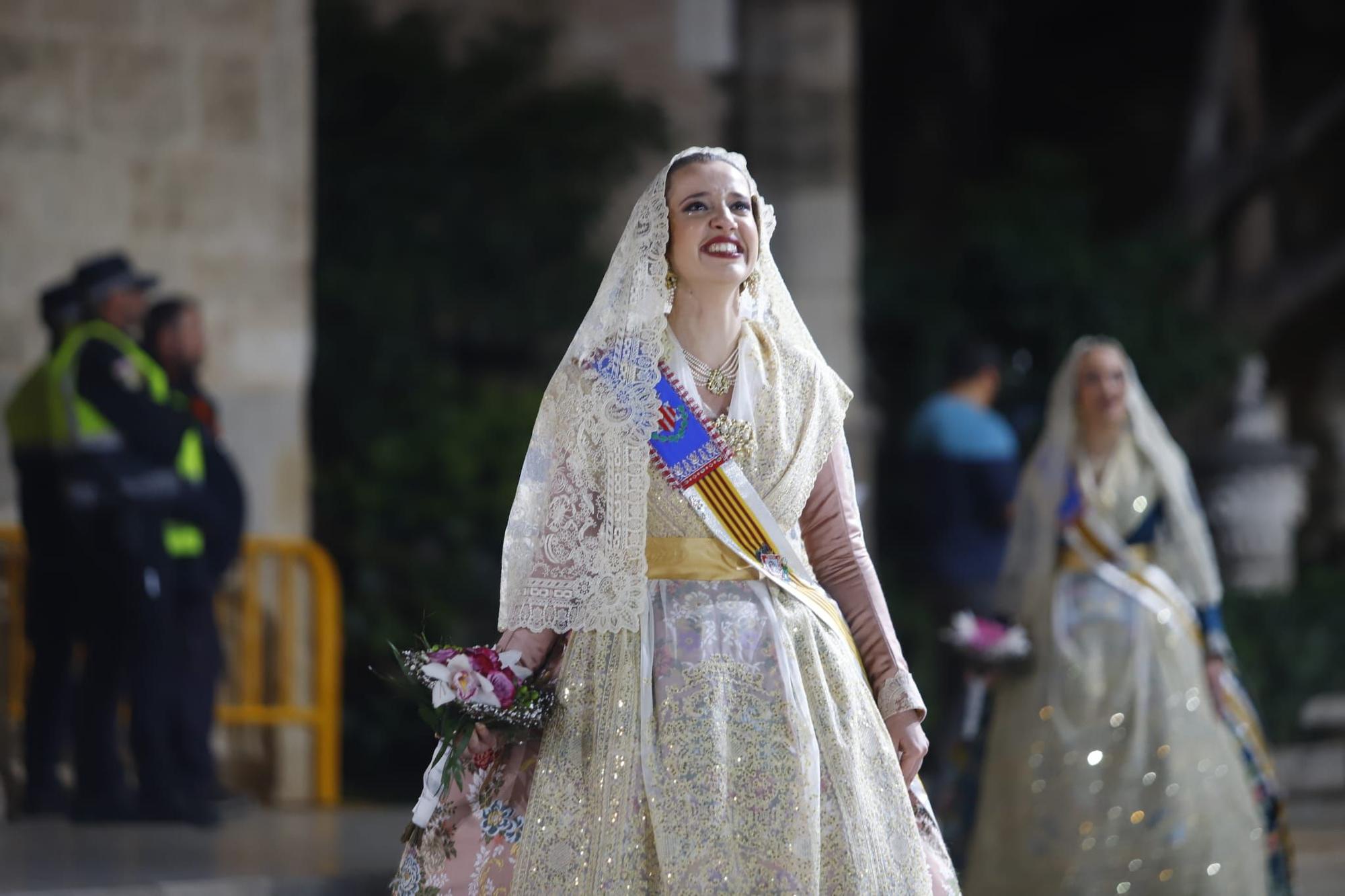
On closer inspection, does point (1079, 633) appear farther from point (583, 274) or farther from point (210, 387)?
point (583, 274)

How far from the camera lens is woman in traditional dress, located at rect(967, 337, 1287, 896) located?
6570 millimetres

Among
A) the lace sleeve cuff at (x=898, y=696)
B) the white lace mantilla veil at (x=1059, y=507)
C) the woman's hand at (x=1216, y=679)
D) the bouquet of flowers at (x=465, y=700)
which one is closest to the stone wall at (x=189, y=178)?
the white lace mantilla veil at (x=1059, y=507)

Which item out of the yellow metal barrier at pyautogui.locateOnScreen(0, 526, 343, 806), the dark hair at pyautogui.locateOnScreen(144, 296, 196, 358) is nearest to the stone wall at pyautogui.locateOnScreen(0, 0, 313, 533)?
the yellow metal barrier at pyautogui.locateOnScreen(0, 526, 343, 806)

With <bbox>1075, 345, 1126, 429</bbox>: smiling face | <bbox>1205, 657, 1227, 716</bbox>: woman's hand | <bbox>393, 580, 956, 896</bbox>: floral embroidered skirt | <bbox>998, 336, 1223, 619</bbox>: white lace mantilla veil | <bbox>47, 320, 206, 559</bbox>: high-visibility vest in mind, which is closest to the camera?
<bbox>393, 580, 956, 896</bbox>: floral embroidered skirt

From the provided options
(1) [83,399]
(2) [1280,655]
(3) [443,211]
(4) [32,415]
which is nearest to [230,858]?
(1) [83,399]

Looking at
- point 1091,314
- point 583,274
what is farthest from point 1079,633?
point 1091,314

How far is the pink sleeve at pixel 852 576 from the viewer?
4.22m

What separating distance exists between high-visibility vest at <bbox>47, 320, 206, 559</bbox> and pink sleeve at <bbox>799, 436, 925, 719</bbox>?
150 inches

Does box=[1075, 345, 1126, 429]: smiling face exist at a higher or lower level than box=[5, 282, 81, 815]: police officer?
higher

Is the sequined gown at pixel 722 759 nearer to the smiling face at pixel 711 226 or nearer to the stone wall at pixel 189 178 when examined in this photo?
the smiling face at pixel 711 226

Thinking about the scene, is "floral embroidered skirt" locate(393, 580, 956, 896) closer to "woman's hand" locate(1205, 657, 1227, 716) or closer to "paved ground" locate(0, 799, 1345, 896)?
"paved ground" locate(0, 799, 1345, 896)

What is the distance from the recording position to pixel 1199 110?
14164 mm

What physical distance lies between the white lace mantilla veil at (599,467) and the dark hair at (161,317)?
404 cm

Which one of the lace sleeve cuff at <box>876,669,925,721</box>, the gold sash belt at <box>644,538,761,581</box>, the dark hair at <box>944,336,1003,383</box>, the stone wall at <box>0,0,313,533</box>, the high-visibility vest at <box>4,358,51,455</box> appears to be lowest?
the lace sleeve cuff at <box>876,669,925,721</box>
